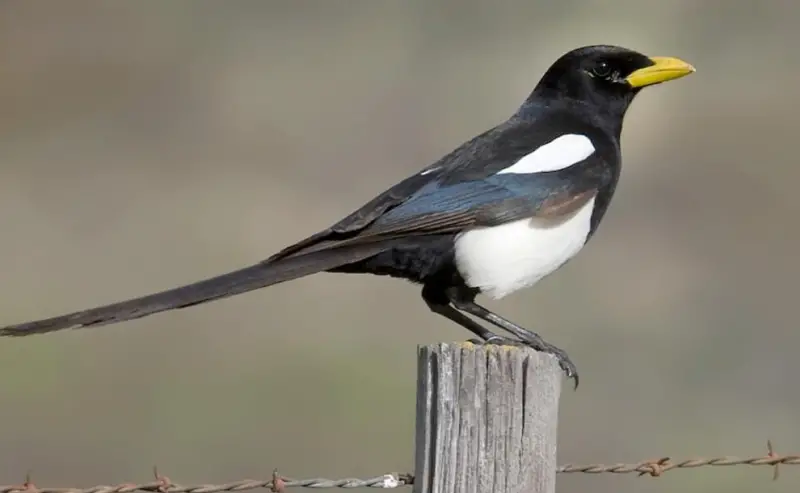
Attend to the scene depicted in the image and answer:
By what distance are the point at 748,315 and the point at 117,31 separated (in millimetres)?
8225

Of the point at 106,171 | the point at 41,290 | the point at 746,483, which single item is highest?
the point at 106,171

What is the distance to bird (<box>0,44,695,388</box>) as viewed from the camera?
378 centimetres

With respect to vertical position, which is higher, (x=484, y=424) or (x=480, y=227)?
(x=480, y=227)

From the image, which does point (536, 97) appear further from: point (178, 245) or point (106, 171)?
point (106, 171)

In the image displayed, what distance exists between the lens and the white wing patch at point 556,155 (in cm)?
412

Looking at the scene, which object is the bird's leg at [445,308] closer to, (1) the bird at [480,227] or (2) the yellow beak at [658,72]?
(1) the bird at [480,227]

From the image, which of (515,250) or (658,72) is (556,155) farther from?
(658,72)

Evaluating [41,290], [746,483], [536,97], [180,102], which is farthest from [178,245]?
[536,97]

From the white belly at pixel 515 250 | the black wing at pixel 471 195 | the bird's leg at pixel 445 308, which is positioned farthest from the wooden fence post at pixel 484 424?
the bird's leg at pixel 445 308

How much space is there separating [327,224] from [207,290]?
23.4ft

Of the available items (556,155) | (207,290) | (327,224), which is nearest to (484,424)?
(207,290)

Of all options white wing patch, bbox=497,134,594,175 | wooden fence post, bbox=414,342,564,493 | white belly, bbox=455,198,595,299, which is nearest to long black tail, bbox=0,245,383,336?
white belly, bbox=455,198,595,299

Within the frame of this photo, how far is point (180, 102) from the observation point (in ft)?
46.2

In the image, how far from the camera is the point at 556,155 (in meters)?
4.22
